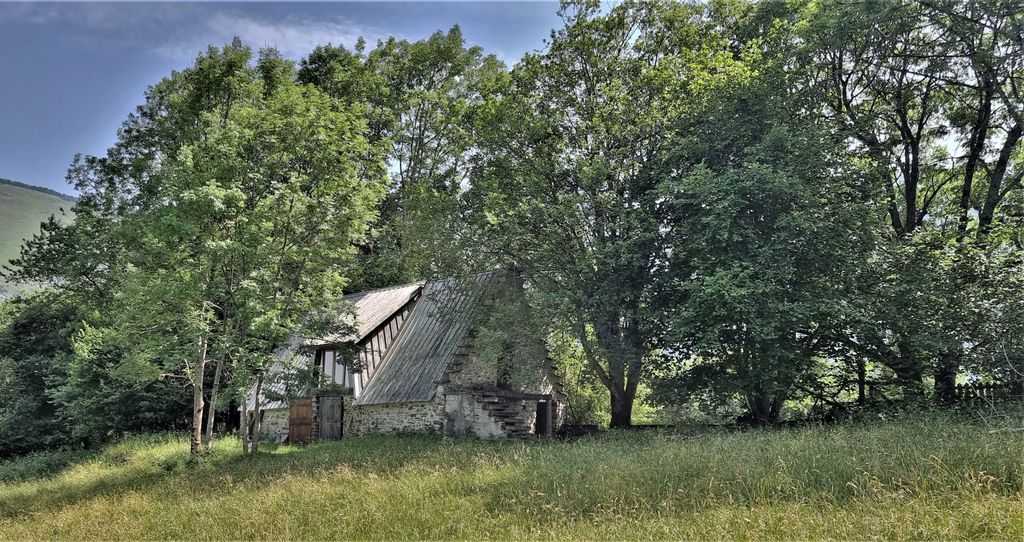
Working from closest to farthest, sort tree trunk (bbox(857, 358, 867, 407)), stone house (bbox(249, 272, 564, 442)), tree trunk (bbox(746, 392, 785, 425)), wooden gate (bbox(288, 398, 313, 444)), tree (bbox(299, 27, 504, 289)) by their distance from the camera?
tree trunk (bbox(857, 358, 867, 407)) < tree trunk (bbox(746, 392, 785, 425)) < stone house (bbox(249, 272, 564, 442)) < wooden gate (bbox(288, 398, 313, 444)) < tree (bbox(299, 27, 504, 289))

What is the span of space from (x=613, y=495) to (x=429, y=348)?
13600 mm

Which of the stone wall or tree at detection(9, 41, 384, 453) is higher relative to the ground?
tree at detection(9, 41, 384, 453)

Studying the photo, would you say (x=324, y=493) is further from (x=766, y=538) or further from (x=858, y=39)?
(x=858, y=39)

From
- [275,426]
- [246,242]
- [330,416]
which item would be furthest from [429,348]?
[275,426]

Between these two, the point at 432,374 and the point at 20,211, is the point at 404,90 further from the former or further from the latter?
Result: the point at 20,211

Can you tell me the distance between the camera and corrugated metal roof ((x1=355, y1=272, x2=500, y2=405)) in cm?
1944

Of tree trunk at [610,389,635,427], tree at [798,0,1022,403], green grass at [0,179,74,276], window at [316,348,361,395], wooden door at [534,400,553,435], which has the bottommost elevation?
wooden door at [534,400,553,435]

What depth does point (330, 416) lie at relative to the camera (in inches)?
875

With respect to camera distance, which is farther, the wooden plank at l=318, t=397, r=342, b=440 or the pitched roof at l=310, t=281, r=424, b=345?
the wooden plank at l=318, t=397, r=342, b=440

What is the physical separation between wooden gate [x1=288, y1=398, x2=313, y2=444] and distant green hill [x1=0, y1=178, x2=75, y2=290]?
145 meters

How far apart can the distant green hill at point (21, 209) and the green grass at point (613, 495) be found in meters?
154

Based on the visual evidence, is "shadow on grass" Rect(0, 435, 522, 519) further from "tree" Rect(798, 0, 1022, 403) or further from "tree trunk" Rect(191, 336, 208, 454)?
"tree" Rect(798, 0, 1022, 403)

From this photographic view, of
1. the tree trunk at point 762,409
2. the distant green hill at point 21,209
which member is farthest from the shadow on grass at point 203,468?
the distant green hill at point 21,209

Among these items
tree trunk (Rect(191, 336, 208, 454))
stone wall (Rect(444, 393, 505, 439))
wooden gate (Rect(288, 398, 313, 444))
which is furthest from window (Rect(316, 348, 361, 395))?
stone wall (Rect(444, 393, 505, 439))
